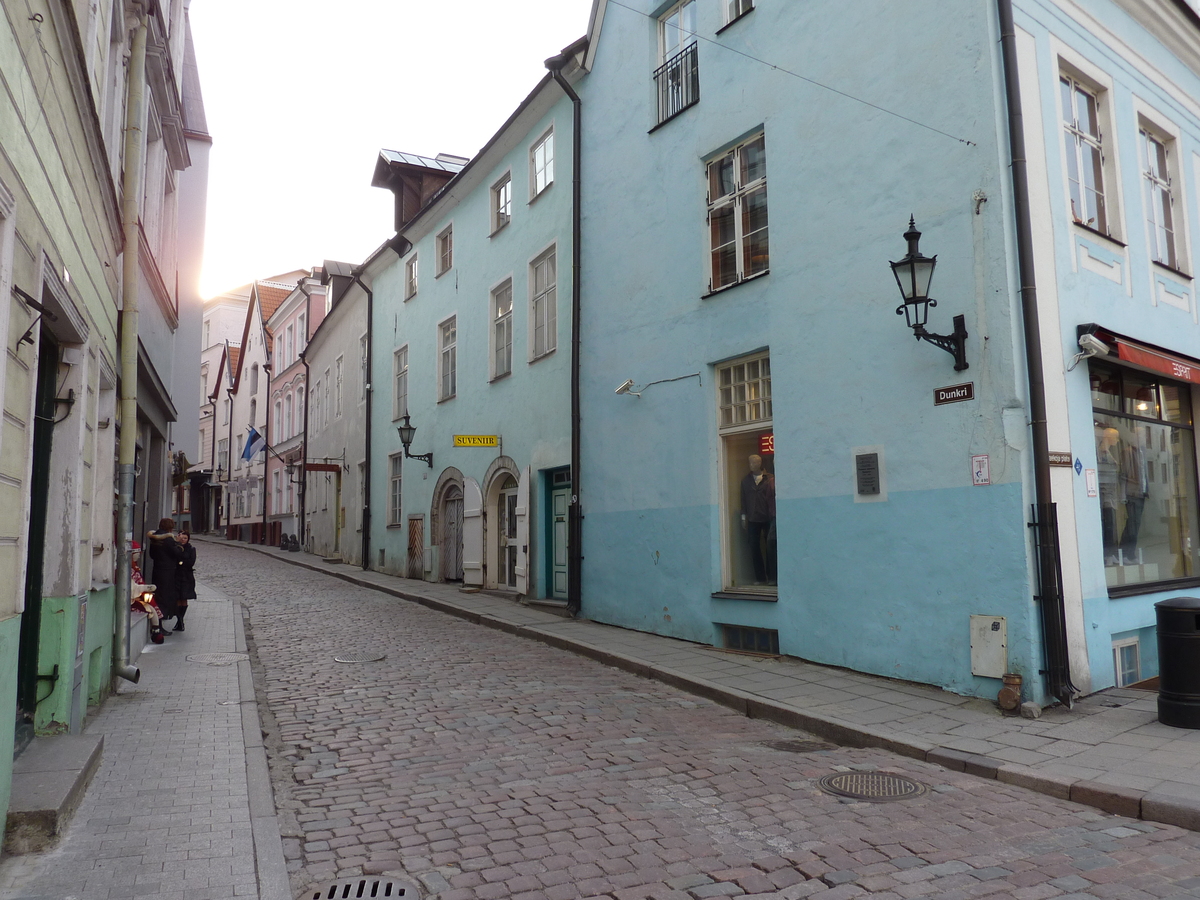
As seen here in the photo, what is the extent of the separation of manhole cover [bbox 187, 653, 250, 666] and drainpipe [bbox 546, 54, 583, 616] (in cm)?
487

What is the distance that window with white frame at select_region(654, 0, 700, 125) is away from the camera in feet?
39.2

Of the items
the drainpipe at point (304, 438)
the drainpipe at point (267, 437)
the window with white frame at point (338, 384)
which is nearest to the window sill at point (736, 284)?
the window with white frame at point (338, 384)

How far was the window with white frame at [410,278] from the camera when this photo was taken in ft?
73.8

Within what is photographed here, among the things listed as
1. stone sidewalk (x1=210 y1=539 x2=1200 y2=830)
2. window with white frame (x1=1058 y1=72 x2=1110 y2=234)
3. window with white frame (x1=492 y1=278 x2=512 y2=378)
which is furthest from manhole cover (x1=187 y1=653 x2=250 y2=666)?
window with white frame (x1=1058 y1=72 x2=1110 y2=234)

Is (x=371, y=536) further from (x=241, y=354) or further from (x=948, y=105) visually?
(x=241, y=354)

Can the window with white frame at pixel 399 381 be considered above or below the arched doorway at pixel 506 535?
above

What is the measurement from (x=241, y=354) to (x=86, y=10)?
42530 millimetres

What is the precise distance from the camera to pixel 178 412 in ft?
47.4

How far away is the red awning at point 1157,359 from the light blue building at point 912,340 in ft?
0.14

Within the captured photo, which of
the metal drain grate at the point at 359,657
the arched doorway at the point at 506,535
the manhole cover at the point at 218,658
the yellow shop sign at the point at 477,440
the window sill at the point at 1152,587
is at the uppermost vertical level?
the yellow shop sign at the point at 477,440

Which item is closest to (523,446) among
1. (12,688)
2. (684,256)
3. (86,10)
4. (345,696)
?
(684,256)

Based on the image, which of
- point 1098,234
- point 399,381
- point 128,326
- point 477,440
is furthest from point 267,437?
point 1098,234

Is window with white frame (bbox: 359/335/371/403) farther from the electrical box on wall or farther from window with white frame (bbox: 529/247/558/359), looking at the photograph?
the electrical box on wall

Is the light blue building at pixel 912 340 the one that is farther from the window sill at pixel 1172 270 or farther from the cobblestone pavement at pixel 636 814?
the cobblestone pavement at pixel 636 814
